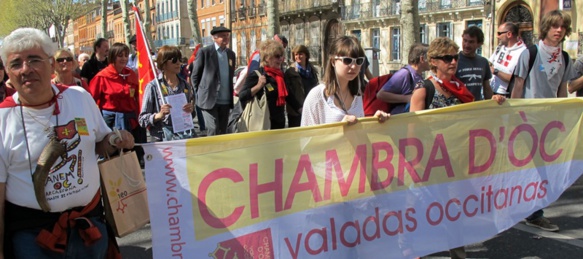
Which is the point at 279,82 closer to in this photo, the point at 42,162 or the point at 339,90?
the point at 339,90

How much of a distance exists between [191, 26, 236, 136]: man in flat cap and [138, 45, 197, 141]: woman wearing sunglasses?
2.11 m

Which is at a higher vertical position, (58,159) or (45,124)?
(45,124)

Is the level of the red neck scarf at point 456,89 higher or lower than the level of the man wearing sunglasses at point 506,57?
lower

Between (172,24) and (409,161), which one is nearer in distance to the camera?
(409,161)

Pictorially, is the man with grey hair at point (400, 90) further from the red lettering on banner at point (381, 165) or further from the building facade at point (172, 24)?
the building facade at point (172, 24)

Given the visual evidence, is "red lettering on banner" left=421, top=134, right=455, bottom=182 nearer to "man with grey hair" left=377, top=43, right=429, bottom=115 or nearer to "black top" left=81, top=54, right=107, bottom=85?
"man with grey hair" left=377, top=43, right=429, bottom=115

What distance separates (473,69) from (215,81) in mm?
3758

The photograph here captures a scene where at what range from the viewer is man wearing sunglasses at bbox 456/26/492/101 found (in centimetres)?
541

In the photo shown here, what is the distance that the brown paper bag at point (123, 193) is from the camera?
2930 millimetres

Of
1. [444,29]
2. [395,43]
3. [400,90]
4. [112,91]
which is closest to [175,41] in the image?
[395,43]

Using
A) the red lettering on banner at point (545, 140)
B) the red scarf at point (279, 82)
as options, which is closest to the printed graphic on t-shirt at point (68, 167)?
the red lettering on banner at point (545, 140)

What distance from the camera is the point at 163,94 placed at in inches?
212

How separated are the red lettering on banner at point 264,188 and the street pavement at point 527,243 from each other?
1.91 meters

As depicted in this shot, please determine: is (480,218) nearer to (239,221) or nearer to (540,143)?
(540,143)
